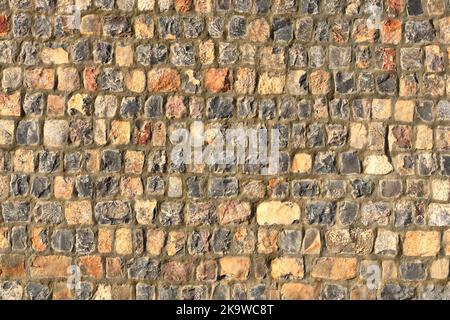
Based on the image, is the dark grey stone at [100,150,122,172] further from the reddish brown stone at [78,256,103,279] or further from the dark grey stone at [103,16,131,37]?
the dark grey stone at [103,16,131,37]

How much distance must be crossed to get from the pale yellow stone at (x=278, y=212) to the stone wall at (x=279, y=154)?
10 millimetres

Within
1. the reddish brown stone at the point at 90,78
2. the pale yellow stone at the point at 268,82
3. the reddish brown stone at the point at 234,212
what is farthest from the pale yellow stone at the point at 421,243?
the reddish brown stone at the point at 90,78

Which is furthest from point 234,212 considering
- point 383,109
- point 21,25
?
point 21,25

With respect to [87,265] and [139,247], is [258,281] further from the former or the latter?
[87,265]

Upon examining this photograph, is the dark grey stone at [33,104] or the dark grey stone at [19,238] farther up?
the dark grey stone at [33,104]

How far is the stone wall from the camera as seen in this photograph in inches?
217

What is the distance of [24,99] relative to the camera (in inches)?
220

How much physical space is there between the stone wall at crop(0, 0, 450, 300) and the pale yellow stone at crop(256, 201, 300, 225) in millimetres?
10

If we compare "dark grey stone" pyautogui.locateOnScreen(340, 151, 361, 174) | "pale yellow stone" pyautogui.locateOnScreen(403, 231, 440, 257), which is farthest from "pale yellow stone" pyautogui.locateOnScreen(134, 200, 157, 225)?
"pale yellow stone" pyautogui.locateOnScreen(403, 231, 440, 257)

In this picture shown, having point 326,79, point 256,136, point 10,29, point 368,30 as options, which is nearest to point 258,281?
point 256,136

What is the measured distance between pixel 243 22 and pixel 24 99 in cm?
168

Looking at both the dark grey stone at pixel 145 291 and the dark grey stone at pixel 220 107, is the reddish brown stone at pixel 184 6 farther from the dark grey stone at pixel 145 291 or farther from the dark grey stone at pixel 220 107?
the dark grey stone at pixel 145 291

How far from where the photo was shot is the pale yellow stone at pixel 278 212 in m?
5.50

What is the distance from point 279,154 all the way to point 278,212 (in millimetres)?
414
